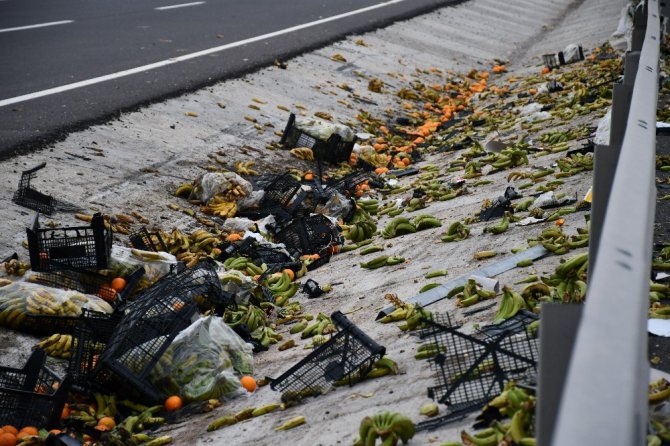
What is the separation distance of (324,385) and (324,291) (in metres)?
2.23

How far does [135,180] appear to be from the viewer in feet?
31.0

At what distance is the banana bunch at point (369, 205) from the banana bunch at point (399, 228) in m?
1.35

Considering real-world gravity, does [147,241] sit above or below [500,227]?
below

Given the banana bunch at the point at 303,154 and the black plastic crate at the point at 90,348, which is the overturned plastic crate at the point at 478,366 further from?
the banana bunch at the point at 303,154

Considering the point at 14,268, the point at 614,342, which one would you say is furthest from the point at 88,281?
the point at 614,342

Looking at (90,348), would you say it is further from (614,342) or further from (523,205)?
(614,342)

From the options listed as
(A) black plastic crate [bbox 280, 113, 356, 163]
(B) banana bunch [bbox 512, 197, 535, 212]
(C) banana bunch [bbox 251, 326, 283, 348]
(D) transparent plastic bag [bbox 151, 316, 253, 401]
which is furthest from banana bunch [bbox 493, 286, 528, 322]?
(A) black plastic crate [bbox 280, 113, 356, 163]

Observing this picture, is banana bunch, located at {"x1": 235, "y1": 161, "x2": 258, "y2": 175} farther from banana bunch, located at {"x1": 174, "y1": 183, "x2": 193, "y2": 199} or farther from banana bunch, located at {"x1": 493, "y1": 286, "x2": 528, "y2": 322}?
banana bunch, located at {"x1": 493, "y1": 286, "x2": 528, "y2": 322}

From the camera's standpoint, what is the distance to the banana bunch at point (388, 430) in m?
3.81

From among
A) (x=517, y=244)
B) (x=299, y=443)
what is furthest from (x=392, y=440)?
(x=517, y=244)

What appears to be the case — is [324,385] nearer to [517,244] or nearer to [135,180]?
[517,244]

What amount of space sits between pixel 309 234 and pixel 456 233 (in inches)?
66.7

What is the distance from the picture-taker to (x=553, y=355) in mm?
2027

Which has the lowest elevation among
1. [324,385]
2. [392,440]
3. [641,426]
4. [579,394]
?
[324,385]
